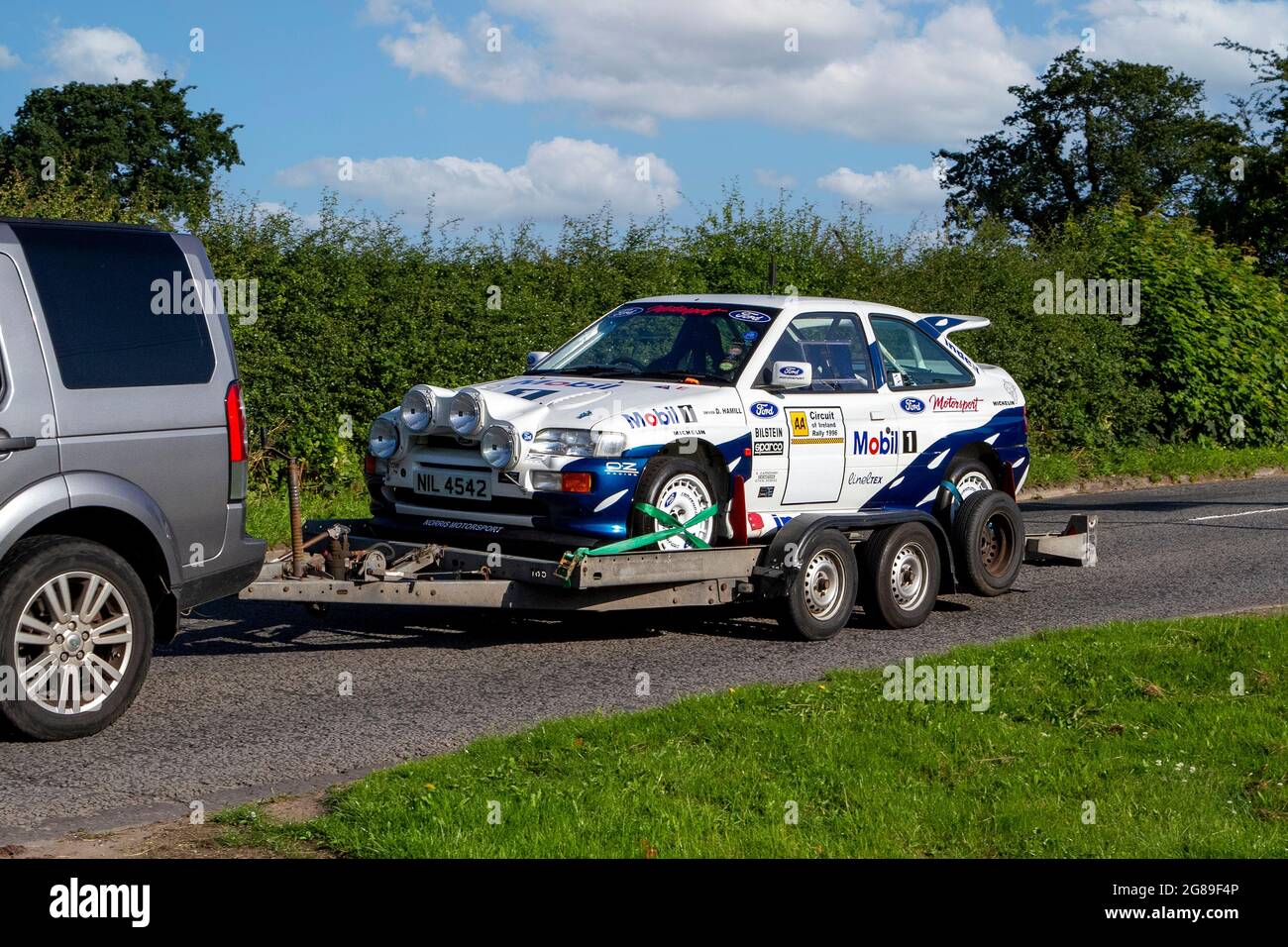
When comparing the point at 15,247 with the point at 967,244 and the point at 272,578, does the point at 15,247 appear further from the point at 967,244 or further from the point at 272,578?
the point at 967,244

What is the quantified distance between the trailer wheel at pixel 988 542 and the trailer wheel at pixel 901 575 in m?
0.51

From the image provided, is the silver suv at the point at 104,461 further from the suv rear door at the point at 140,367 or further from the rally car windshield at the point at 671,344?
the rally car windshield at the point at 671,344

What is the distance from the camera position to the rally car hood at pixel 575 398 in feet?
29.7

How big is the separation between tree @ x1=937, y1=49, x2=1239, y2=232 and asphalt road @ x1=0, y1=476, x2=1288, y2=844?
57.3 m

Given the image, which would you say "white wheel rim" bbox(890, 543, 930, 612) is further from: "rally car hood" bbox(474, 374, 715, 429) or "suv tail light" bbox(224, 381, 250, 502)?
"suv tail light" bbox(224, 381, 250, 502)

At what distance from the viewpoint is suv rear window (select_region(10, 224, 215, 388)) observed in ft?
22.1

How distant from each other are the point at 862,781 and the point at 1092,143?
66.3 meters

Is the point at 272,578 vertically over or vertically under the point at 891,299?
under

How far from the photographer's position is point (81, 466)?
264 inches

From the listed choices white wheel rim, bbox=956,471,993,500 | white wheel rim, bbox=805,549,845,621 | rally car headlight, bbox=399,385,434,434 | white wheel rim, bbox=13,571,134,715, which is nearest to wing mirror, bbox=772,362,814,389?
white wheel rim, bbox=805,549,845,621

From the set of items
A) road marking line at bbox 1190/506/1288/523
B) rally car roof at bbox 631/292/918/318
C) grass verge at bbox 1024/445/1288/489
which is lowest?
road marking line at bbox 1190/506/1288/523

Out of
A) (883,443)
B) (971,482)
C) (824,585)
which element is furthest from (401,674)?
(971,482)
